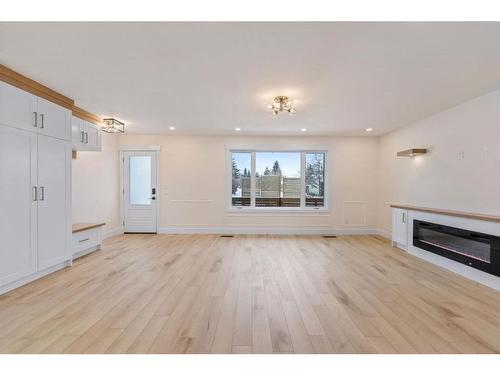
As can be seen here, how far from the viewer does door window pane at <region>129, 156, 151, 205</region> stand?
22.0 feet

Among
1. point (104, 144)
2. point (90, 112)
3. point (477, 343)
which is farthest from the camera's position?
point (104, 144)

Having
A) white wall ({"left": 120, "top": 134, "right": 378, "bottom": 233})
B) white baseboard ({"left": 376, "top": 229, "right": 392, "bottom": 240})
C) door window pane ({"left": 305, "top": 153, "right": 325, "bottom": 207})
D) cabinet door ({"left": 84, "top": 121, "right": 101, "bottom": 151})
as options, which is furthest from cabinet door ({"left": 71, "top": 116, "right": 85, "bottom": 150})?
white baseboard ({"left": 376, "top": 229, "right": 392, "bottom": 240})

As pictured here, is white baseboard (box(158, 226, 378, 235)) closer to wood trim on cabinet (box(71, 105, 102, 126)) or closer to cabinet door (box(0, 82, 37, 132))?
wood trim on cabinet (box(71, 105, 102, 126))

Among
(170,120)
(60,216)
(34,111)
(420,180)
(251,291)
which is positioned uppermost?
(170,120)

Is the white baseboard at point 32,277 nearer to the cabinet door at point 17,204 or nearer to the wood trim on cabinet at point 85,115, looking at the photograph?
the cabinet door at point 17,204

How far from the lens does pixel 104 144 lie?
6.05m

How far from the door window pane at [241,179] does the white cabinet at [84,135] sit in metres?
3.23

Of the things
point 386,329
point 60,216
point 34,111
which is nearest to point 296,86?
point 386,329

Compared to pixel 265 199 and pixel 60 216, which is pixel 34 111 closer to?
pixel 60 216

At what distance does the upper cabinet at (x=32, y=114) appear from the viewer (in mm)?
2893

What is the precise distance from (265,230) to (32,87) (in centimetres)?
529

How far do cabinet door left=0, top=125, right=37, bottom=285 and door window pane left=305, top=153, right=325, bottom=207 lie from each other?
5.69 meters

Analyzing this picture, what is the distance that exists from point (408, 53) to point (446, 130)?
8.77 feet

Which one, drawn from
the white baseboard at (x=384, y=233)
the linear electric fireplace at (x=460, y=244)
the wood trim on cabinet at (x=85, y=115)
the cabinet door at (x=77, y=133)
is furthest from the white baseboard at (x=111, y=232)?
the white baseboard at (x=384, y=233)
